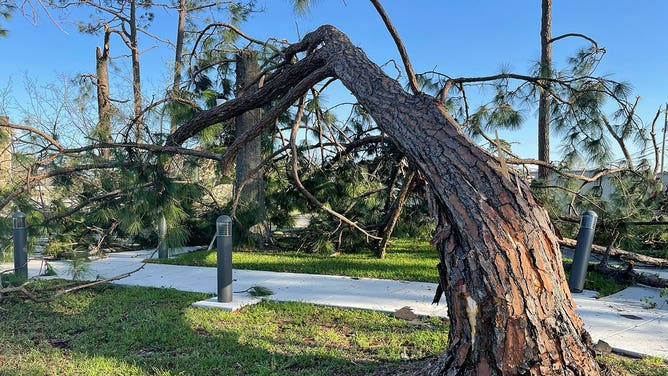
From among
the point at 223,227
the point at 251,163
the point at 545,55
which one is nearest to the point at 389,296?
the point at 223,227

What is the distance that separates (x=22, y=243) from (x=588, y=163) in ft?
24.7

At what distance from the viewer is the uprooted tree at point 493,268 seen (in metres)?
2.10

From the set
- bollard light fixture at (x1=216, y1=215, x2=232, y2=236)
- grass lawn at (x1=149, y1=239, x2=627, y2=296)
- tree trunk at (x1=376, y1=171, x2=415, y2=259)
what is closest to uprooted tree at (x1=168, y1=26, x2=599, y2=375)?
bollard light fixture at (x1=216, y1=215, x2=232, y2=236)

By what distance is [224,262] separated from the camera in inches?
198

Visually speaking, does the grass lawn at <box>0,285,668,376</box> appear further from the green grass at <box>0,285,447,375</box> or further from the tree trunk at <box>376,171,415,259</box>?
the tree trunk at <box>376,171,415,259</box>

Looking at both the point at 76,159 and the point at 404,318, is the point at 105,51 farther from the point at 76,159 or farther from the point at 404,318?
the point at 404,318

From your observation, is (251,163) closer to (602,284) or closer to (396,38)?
(396,38)

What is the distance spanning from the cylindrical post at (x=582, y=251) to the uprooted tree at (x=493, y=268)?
12.0 feet

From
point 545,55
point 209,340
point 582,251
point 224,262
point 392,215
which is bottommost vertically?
point 209,340

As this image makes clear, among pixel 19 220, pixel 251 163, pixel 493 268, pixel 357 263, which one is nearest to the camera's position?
pixel 493 268

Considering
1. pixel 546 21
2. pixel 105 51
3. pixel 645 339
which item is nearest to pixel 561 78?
pixel 645 339

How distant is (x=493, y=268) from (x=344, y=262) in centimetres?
563

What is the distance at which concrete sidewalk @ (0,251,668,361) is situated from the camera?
4.11 meters

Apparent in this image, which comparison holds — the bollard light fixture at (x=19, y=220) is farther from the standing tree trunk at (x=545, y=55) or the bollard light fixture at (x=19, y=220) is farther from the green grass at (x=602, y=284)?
the standing tree trunk at (x=545, y=55)
